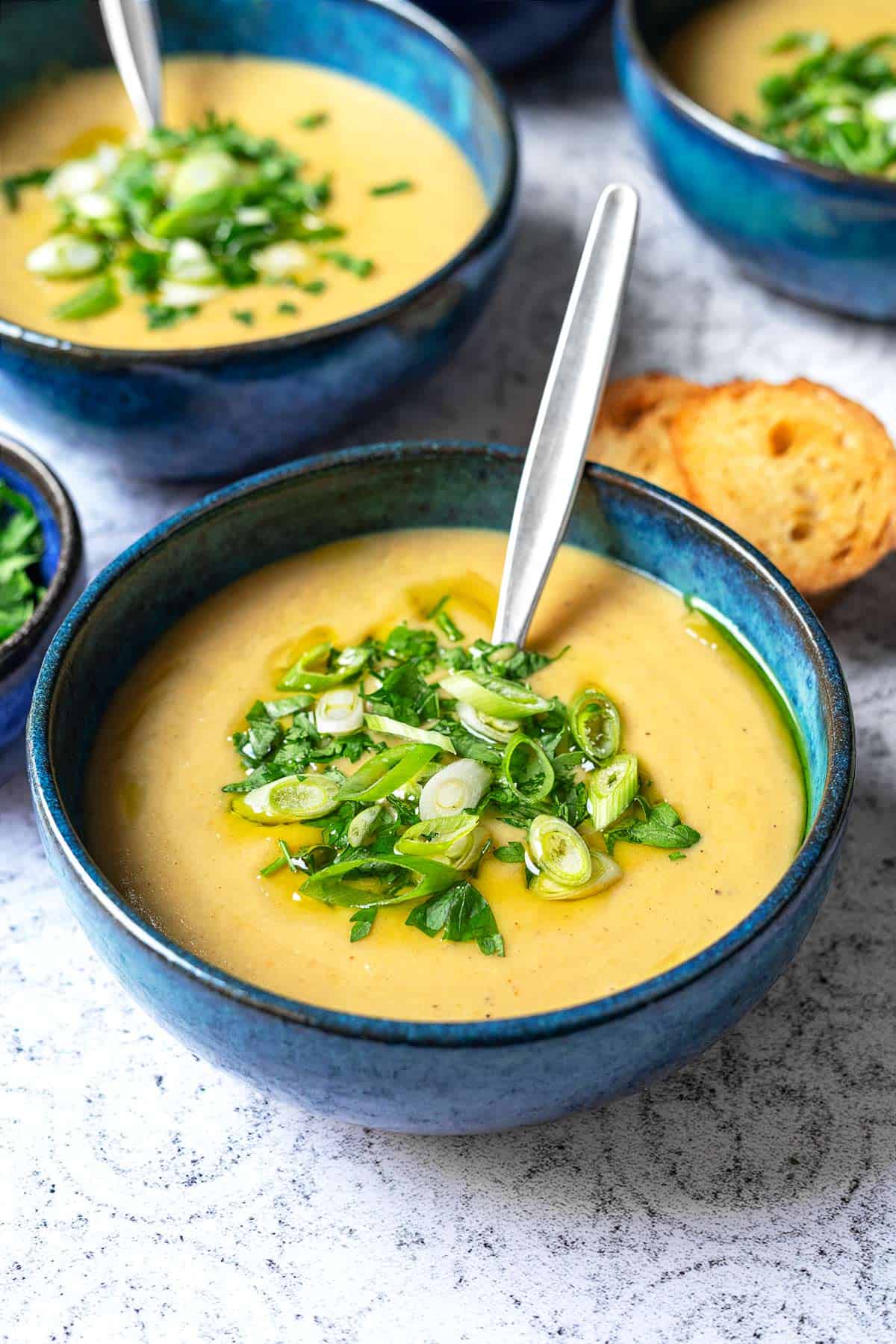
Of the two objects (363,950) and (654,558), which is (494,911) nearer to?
(363,950)

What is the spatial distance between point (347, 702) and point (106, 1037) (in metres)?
0.49

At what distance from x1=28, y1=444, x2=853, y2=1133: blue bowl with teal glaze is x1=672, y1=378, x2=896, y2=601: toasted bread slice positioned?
325 mm

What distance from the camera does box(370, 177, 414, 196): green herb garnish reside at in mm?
2777

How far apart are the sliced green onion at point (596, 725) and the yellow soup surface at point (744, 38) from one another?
1.58 m

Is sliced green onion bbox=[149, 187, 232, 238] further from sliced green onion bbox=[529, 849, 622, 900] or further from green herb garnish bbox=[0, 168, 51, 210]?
sliced green onion bbox=[529, 849, 622, 900]

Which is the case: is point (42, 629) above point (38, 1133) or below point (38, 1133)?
above

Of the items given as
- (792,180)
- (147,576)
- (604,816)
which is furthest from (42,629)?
(792,180)

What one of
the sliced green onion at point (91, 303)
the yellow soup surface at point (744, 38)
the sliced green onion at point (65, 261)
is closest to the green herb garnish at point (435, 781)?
the sliced green onion at point (91, 303)

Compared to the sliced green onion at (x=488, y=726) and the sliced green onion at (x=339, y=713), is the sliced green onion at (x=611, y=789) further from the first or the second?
the sliced green onion at (x=339, y=713)

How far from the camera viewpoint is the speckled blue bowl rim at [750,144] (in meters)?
2.41

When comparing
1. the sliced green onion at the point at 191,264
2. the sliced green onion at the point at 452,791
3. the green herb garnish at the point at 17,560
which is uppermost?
the sliced green onion at the point at 191,264

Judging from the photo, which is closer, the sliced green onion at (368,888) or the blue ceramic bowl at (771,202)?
the sliced green onion at (368,888)

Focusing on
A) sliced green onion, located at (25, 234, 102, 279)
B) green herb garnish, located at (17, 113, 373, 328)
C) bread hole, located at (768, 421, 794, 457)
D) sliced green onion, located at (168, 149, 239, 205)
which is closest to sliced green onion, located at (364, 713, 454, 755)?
bread hole, located at (768, 421, 794, 457)

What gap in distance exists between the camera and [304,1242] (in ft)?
5.33
